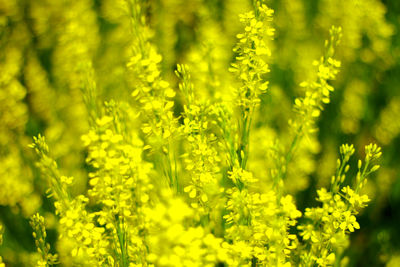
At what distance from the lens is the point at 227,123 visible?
0.69 metres

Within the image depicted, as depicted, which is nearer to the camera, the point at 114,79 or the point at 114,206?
the point at 114,206

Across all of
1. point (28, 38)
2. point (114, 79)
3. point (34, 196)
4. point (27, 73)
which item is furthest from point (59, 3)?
point (34, 196)

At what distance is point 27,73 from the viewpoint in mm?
1536

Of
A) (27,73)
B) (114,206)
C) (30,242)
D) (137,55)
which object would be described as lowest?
(30,242)

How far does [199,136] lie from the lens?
0.70 metres

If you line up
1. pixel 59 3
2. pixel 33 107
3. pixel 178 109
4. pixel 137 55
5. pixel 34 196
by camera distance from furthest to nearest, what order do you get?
pixel 59 3 < pixel 33 107 < pixel 178 109 < pixel 34 196 < pixel 137 55

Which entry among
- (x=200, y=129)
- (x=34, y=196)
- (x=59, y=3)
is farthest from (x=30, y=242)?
(x=59, y=3)

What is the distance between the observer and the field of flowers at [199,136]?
0.67 metres

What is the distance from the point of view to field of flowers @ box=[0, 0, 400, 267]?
2.21 feet

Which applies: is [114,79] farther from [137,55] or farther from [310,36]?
[310,36]

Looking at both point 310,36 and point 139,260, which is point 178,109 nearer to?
point 310,36

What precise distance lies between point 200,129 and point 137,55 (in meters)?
0.16

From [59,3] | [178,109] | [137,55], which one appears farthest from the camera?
[59,3]

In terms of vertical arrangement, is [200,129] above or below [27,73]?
above
